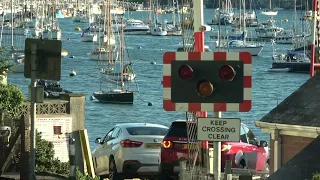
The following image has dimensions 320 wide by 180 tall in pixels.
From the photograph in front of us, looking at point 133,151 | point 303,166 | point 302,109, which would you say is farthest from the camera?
point 133,151

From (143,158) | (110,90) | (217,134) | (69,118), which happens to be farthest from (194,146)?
(110,90)

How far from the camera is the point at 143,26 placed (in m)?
168

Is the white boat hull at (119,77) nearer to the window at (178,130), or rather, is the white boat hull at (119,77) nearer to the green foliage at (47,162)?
the green foliage at (47,162)

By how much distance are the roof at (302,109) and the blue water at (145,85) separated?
23202 mm

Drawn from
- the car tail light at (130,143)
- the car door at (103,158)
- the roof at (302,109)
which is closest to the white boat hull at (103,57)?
the car door at (103,158)

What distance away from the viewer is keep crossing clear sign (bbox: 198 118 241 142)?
1163 centimetres

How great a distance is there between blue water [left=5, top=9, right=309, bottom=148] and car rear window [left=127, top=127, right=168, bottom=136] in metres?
17.3

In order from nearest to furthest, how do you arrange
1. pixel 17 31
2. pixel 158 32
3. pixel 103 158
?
pixel 103 158, pixel 17 31, pixel 158 32

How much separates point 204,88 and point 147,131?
11.5m

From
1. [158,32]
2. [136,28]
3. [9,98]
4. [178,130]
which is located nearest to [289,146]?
[178,130]

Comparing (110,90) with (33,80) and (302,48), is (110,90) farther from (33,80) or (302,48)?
(33,80)

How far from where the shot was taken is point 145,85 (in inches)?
3541

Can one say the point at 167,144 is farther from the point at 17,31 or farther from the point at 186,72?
the point at 17,31

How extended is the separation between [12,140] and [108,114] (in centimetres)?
5009
